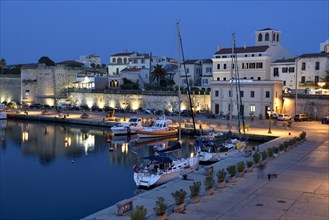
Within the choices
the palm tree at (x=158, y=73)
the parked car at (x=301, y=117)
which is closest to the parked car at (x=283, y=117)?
the parked car at (x=301, y=117)

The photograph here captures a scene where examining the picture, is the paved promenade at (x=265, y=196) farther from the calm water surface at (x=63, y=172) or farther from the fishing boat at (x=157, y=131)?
the fishing boat at (x=157, y=131)

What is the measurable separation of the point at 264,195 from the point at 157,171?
7.81 meters

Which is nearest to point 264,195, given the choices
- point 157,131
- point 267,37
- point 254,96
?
point 157,131

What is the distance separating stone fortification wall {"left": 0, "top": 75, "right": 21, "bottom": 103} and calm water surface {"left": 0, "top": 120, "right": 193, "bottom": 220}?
42.1m

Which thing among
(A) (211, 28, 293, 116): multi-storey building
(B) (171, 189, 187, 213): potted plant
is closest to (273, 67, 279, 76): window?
(A) (211, 28, 293, 116): multi-storey building

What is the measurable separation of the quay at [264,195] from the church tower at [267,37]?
156ft

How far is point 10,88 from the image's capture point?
9200 cm

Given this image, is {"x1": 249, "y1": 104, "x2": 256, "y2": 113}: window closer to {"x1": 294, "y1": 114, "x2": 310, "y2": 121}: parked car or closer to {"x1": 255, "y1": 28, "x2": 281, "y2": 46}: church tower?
{"x1": 294, "y1": 114, "x2": 310, "y2": 121}: parked car

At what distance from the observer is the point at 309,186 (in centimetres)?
1998

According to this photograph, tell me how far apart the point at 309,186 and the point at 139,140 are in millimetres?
27716

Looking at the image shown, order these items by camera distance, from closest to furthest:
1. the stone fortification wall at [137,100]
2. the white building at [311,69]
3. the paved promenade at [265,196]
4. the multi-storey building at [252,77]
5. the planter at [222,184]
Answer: the paved promenade at [265,196]
the planter at [222,184]
the multi-storey building at [252,77]
the white building at [311,69]
the stone fortification wall at [137,100]

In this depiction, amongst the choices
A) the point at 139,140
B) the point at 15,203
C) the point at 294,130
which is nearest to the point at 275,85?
the point at 294,130

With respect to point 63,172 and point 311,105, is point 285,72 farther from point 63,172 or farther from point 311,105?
point 63,172

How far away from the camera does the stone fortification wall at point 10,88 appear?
9156cm
